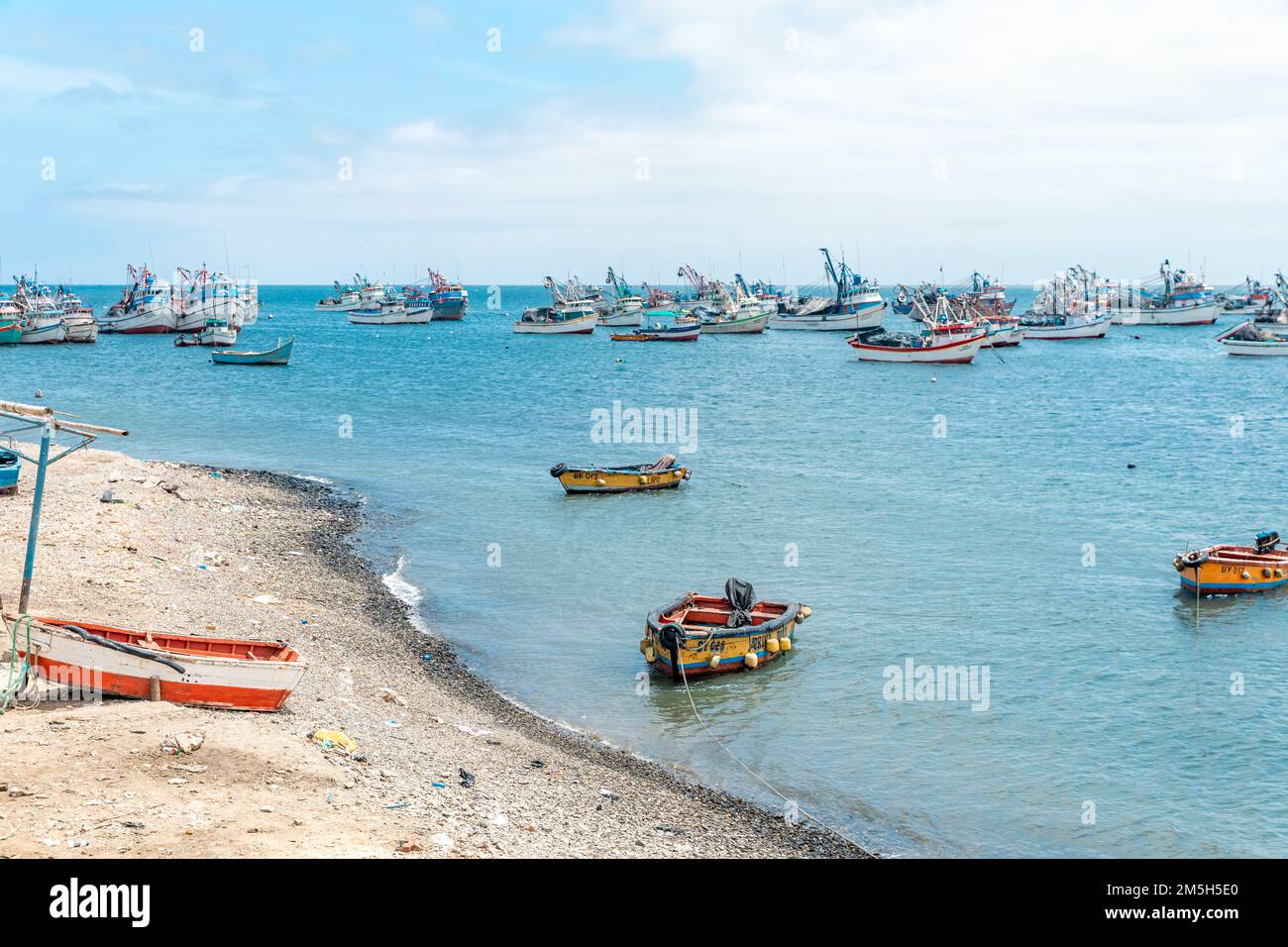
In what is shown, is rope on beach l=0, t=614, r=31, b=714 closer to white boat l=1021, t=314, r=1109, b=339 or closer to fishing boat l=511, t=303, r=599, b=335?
fishing boat l=511, t=303, r=599, b=335

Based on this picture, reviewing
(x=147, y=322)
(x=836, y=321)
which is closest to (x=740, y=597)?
(x=836, y=321)

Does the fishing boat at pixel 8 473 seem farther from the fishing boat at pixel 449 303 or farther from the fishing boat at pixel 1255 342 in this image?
the fishing boat at pixel 449 303

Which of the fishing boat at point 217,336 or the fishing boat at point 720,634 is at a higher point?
the fishing boat at point 217,336

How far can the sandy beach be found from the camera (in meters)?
12.2

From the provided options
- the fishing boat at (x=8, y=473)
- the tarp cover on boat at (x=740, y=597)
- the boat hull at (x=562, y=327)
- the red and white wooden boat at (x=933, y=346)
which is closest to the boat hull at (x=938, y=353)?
the red and white wooden boat at (x=933, y=346)

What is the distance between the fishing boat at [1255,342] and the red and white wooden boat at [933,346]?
27042 mm

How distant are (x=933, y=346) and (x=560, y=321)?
189ft

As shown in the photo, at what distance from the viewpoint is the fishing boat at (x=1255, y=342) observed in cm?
9881

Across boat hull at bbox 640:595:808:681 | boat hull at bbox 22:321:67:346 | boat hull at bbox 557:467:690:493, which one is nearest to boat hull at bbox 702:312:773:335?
boat hull at bbox 22:321:67:346

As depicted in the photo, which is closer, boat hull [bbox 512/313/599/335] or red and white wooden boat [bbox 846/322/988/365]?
red and white wooden boat [bbox 846/322/988/365]

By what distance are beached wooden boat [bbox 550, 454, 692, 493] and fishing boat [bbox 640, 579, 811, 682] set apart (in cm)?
1618
